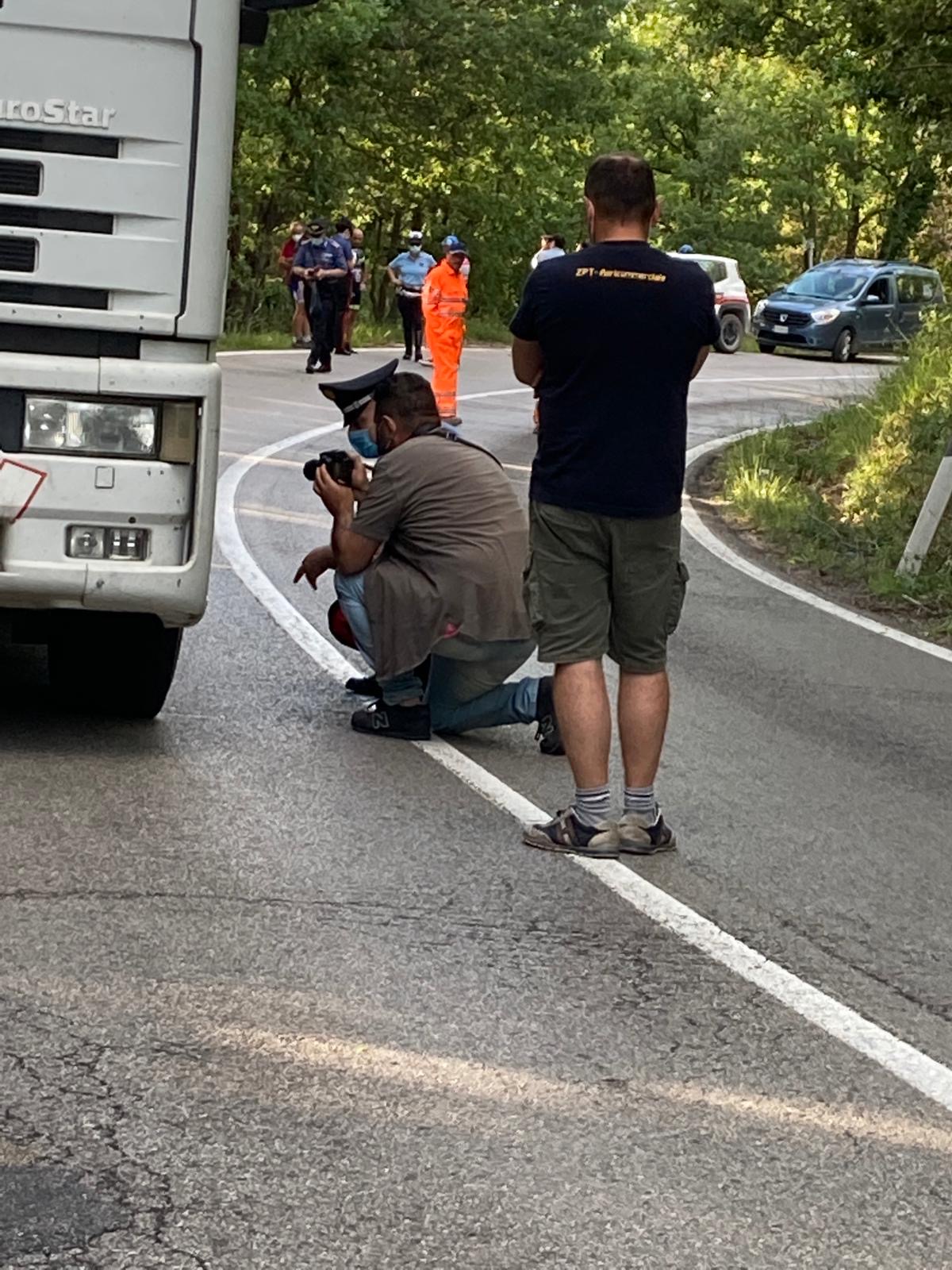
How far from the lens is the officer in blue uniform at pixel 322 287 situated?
28.1 metres

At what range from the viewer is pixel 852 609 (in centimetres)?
1277

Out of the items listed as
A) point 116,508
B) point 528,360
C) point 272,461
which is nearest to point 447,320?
point 272,461

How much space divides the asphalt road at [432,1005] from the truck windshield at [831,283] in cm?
3476

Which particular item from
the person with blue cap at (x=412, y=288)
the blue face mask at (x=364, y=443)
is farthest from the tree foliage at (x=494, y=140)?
the blue face mask at (x=364, y=443)

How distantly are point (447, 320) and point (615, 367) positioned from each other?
16.2 meters

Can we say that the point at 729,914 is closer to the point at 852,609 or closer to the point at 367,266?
the point at 852,609

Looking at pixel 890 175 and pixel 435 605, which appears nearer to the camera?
pixel 435 605

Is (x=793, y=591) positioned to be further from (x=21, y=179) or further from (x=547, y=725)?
(x=21, y=179)

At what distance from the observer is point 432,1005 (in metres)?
5.05

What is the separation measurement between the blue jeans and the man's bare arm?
5.00 feet

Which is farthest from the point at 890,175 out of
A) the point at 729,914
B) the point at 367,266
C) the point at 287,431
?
the point at 729,914

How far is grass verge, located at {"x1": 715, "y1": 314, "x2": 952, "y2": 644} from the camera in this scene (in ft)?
43.9

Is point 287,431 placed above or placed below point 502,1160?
below

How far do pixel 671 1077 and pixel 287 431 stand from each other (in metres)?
16.1
